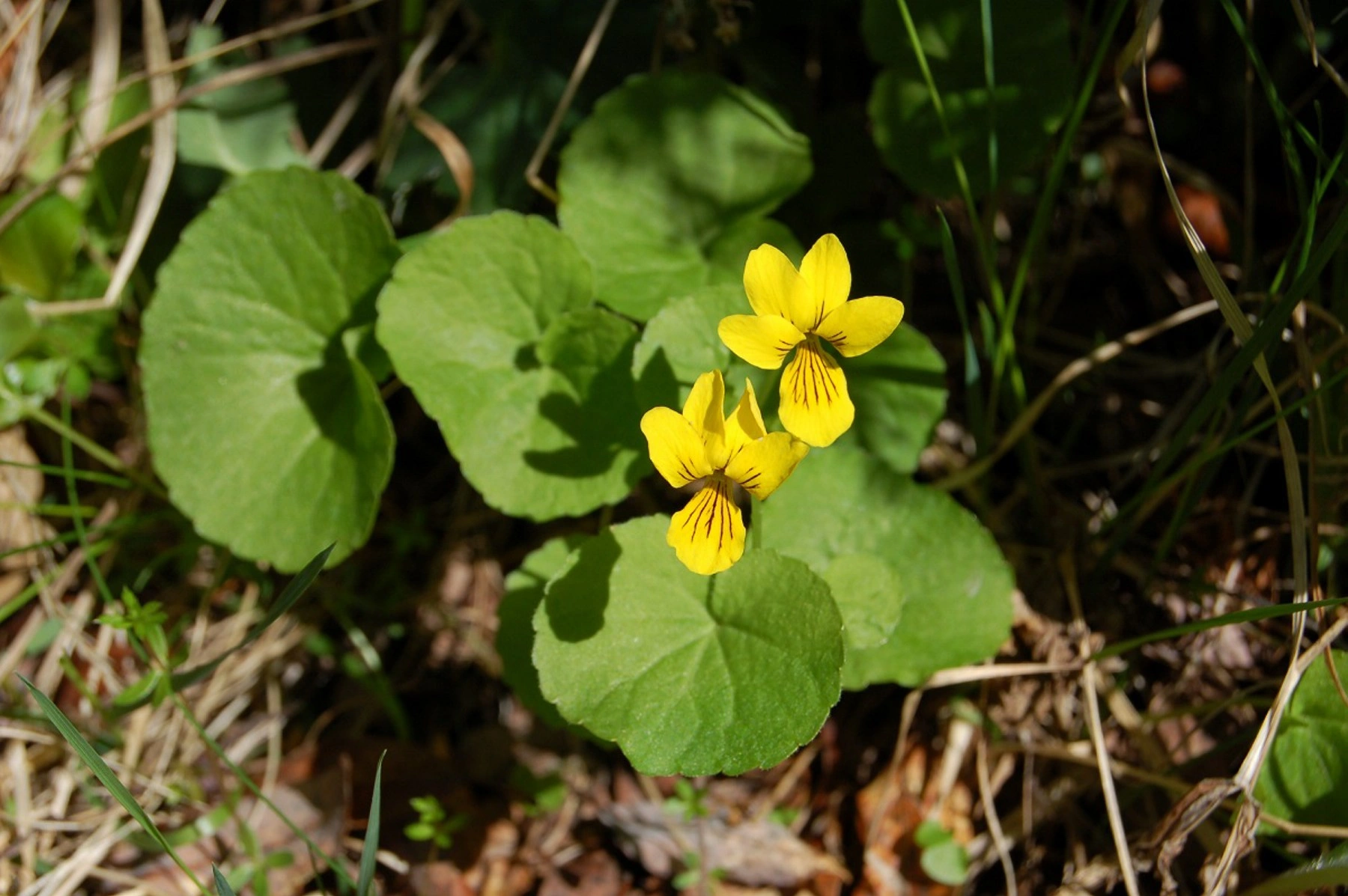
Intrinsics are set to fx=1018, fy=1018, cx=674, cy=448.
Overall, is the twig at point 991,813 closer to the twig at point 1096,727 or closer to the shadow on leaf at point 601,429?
the twig at point 1096,727

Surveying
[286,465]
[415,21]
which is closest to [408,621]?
Result: [286,465]

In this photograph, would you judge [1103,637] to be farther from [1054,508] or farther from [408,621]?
[408,621]

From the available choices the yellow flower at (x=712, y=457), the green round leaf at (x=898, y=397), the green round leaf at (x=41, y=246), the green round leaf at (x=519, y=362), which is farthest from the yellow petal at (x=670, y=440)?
the green round leaf at (x=41, y=246)

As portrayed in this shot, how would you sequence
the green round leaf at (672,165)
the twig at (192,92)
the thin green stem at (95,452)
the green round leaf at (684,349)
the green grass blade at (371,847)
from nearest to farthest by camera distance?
the green grass blade at (371,847), the green round leaf at (684,349), the green round leaf at (672,165), the thin green stem at (95,452), the twig at (192,92)

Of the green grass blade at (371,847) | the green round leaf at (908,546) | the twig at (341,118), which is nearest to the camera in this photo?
the green grass blade at (371,847)

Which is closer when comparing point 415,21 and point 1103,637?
point 1103,637

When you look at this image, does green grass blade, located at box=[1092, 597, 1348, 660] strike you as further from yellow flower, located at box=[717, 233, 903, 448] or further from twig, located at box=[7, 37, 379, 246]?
twig, located at box=[7, 37, 379, 246]

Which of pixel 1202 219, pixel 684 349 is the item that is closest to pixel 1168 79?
pixel 1202 219
